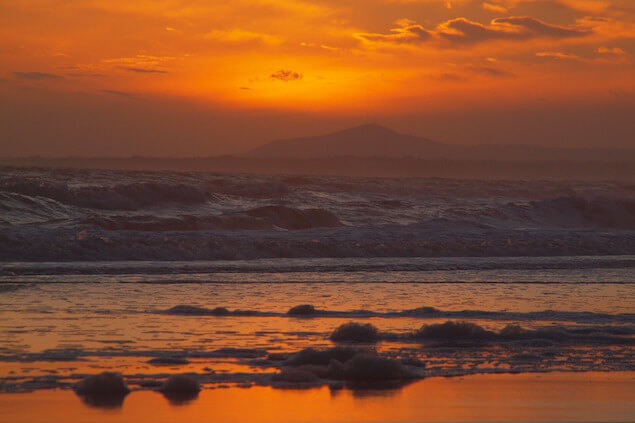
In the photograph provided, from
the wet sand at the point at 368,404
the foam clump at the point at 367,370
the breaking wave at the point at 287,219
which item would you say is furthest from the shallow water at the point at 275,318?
the breaking wave at the point at 287,219

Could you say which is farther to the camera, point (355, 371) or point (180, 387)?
point (355, 371)

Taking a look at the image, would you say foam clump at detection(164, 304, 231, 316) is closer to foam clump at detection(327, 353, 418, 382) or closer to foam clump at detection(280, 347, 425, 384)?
foam clump at detection(280, 347, 425, 384)

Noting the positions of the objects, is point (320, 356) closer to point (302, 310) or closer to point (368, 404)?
point (368, 404)

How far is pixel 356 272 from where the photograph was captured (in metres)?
17.9

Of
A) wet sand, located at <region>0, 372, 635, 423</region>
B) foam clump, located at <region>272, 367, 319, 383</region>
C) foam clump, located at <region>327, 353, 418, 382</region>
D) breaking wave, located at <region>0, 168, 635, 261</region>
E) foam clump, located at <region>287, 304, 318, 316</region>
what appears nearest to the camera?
wet sand, located at <region>0, 372, 635, 423</region>

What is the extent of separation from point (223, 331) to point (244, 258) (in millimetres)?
10813

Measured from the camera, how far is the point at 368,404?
705 centimetres

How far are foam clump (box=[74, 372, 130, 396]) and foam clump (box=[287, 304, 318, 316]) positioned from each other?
450 cm

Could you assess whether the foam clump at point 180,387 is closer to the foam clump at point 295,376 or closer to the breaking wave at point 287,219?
the foam clump at point 295,376

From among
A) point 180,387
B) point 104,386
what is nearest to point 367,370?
point 180,387

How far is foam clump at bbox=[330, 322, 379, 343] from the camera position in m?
9.62

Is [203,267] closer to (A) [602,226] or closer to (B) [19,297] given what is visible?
(B) [19,297]

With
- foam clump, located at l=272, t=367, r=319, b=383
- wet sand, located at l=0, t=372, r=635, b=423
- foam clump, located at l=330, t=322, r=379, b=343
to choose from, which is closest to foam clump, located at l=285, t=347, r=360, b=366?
foam clump, located at l=272, t=367, r=319, b=383

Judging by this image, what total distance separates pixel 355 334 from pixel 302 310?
6.68 ft
